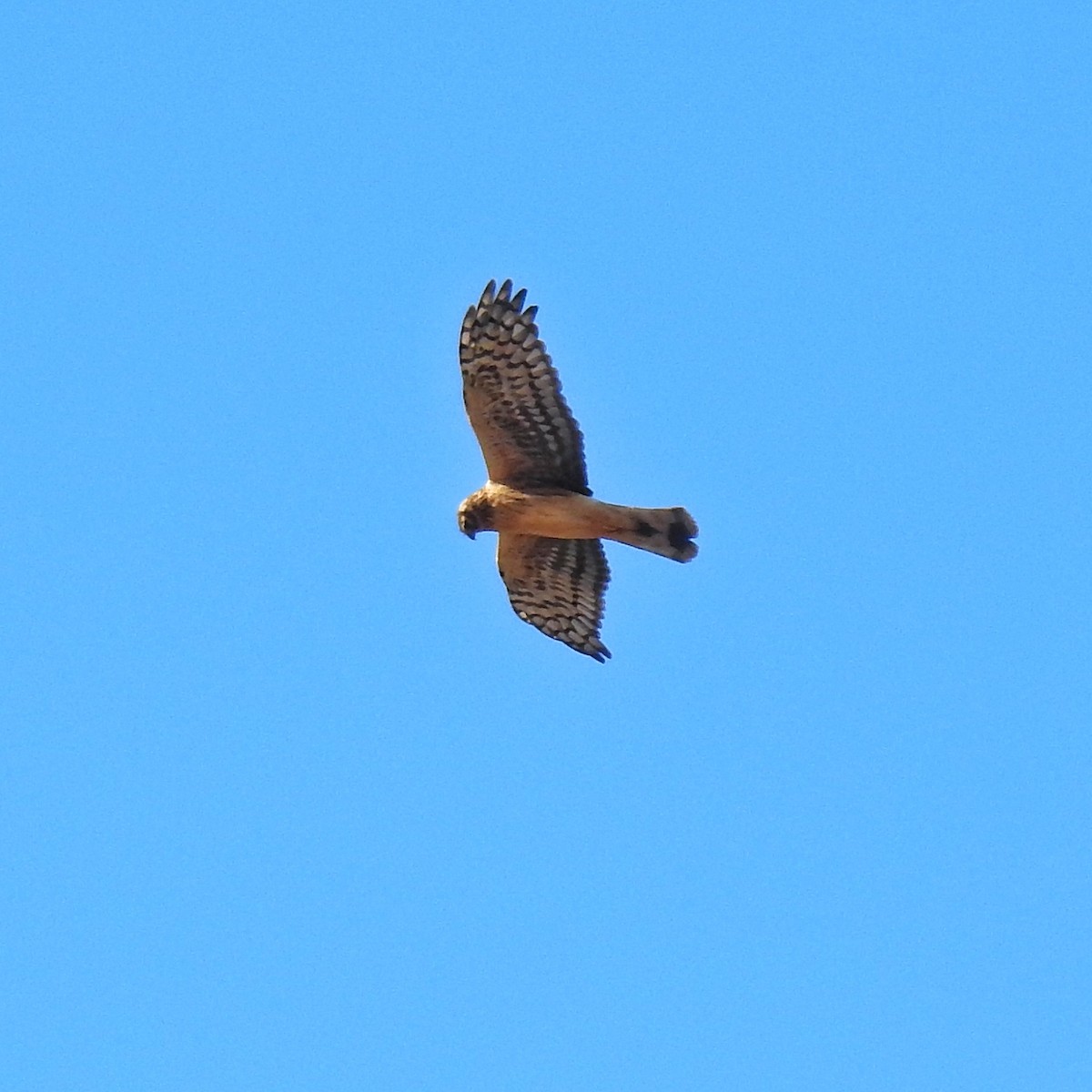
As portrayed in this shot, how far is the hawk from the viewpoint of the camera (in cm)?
2508

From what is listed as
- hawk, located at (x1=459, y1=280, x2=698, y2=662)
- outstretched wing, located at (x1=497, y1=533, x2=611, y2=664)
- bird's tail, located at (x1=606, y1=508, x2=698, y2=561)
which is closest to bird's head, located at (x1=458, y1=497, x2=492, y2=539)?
hawk, located at (x1=459, y1=280, x2=698, y2=662)

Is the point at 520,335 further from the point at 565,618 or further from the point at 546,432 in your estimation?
the point at 565,618

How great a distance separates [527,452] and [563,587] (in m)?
1.43

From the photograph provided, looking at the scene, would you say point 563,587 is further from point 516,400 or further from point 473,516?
point 516,400

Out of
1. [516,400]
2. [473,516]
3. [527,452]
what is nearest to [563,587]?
[473,516]

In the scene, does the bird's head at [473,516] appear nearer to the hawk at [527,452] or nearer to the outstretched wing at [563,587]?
the hawk at [527,452]

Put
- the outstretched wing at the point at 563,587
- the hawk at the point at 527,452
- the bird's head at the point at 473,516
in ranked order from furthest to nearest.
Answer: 1. the outstretched wing at the point at 563,587
2. the bird's head at the point at 473,516
3. the hawk at the point at 527,452

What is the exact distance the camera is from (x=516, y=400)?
25.2 meters

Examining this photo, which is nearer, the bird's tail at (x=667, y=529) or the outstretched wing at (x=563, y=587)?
the bird's tail at (x=667, y=529)

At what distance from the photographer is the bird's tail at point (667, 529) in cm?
2512

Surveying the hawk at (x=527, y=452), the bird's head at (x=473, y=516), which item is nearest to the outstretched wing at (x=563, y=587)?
the hawk at (x=527, y=452)

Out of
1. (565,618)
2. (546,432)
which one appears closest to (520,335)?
(546,432)

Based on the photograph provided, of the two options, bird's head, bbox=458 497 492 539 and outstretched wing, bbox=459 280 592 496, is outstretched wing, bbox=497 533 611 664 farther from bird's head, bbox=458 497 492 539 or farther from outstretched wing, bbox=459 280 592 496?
outstretched wing, bbox=459 280 592 496

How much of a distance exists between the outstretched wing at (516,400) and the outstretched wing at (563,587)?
897mm
